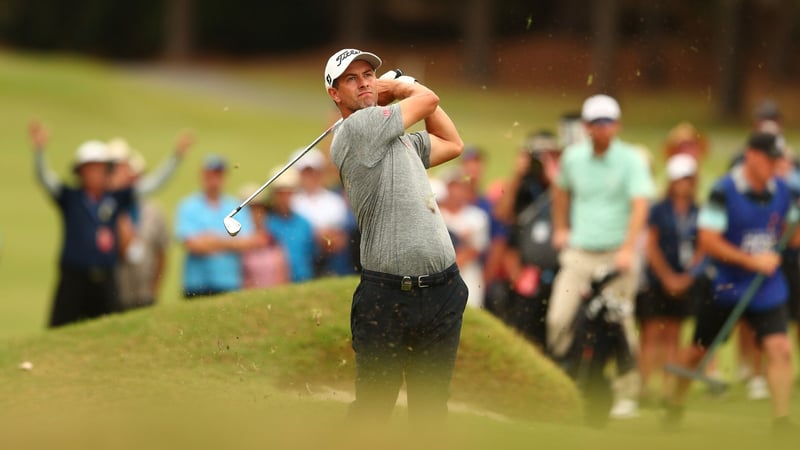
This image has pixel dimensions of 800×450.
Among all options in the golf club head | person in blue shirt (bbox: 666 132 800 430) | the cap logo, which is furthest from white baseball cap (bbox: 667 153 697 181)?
the golf club head

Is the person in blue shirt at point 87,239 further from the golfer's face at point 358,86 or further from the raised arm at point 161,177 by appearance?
the golfer's face at point 358,86

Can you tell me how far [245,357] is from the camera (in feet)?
31.5

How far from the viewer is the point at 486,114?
34.1m

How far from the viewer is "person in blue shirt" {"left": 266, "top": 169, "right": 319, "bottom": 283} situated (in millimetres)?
13742

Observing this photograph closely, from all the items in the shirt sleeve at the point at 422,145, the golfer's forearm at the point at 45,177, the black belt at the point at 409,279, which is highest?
the golfer's forearm at the point at 45,177

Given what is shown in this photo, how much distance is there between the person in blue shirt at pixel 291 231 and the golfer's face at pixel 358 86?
6.17m

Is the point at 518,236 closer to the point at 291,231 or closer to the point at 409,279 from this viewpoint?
the point at 291,231

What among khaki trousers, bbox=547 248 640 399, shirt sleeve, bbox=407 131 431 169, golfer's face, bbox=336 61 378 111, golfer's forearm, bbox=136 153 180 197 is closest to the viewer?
golfer's face, bbox=336 61 378 111

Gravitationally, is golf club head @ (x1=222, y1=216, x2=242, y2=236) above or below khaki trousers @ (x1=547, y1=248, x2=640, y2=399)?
above

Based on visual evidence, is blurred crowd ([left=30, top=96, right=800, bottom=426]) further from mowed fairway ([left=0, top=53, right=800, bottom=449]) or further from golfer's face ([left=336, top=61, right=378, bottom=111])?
golfer's face ([left=336, top=61, right=378, bottom=111])

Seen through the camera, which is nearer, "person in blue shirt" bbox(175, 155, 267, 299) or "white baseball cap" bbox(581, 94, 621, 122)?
"white baseball cap" bbox(581, 94, 621, 122)

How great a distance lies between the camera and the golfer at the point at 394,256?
291 inches

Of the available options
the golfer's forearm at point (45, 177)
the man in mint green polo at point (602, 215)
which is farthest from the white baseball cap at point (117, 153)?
the man in mint green polo at point (602, 215)

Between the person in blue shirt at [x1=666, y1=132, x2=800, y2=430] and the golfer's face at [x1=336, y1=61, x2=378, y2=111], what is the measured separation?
4.21 m
